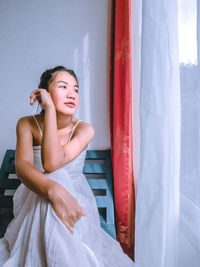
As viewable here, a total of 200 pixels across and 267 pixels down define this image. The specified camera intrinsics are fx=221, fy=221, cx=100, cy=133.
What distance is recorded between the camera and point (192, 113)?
1.59ft

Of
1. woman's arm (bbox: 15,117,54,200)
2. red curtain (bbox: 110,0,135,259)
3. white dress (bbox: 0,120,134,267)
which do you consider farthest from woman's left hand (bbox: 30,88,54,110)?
red curtain (bbox: 110,0,135,259)

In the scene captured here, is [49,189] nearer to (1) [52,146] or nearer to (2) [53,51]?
(1) [52,146]

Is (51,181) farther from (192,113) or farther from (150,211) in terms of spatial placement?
(192,113)

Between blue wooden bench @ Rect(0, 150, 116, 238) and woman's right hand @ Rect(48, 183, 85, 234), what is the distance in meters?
0.57

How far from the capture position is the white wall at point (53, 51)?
1529 mm

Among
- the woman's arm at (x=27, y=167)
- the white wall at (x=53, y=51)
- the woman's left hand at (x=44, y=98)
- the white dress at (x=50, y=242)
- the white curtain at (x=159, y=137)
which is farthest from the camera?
the white wall at (x=53, y=51)

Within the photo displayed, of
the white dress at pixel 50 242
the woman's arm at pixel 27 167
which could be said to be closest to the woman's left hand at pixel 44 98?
the woman's arm at pixel 27 167

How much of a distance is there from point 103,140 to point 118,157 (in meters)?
0.32

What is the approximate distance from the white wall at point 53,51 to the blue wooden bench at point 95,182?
105 mm

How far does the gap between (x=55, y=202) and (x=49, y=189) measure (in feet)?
0.16

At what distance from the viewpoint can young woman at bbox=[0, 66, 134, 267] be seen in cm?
68

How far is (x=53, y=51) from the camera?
1543mm

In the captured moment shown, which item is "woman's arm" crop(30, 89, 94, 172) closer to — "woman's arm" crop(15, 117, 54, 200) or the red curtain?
"woman's arm" crop(15, 117, 54, 200)

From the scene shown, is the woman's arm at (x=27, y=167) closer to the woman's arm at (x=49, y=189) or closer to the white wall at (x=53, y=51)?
the woman's arm at (x=49, y=189)
